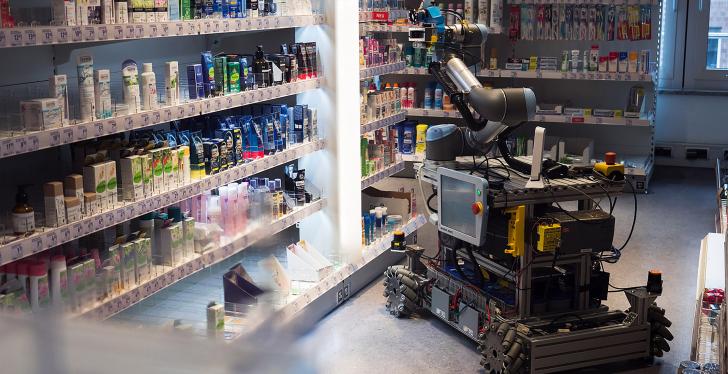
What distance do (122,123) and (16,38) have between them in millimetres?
682

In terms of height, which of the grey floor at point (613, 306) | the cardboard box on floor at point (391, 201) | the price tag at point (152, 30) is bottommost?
the grey floor at point (613, 306)

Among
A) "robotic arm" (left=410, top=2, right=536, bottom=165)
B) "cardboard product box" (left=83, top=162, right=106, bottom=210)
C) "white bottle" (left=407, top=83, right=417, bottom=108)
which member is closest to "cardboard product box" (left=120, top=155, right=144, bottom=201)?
"cardboard product box" (left=83, top=162, right=106, bottom=210)

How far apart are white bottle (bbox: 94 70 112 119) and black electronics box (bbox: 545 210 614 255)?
7.28ft

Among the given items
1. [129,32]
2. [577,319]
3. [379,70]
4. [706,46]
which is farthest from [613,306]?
[706,46]

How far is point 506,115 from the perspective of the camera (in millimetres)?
4641

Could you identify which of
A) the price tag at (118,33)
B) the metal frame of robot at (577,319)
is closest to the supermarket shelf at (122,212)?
the price tag at (118,33)

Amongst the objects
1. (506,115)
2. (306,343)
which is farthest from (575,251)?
(306,343)

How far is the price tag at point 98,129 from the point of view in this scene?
138 inches

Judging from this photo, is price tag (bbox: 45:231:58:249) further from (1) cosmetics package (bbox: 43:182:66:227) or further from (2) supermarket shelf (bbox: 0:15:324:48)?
(2) supermarket shelf (bbox: 0:15:324:48)

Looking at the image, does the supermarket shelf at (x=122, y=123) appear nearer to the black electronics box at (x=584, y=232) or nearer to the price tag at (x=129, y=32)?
the price tag at (x=129, y=32)

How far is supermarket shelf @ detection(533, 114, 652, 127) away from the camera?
8.86m

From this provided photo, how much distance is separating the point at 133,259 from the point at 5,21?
1075mm

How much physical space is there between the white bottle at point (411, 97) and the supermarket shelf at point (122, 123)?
4471 mm

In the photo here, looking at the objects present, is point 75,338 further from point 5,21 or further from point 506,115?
point 506,115
